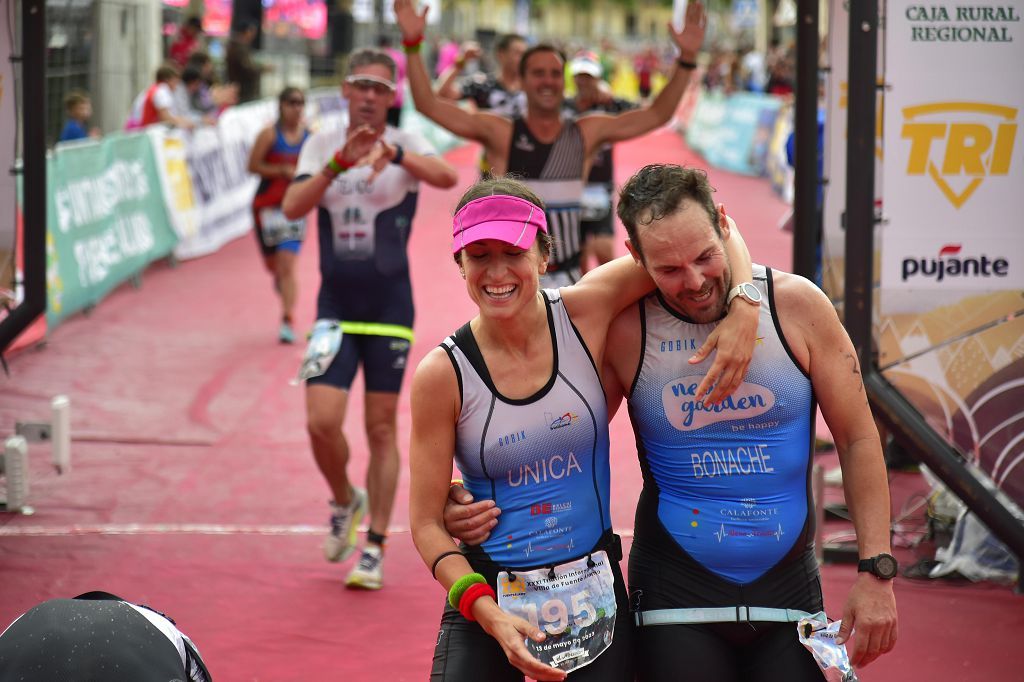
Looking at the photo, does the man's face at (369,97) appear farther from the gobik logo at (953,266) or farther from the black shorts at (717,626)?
the black shorts at (717,626)

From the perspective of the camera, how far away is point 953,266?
5184 mm

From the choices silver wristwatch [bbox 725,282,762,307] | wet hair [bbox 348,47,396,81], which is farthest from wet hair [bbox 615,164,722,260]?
wet hair [bbox 348,47,396,81]

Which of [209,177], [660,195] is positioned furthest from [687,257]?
[209,177]

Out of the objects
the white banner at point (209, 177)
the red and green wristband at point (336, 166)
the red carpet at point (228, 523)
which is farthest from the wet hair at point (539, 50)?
the white banner at point (209, 177)

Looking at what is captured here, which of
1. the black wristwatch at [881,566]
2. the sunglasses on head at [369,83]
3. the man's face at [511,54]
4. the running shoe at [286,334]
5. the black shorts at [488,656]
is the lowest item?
the running shoe at [286,334]

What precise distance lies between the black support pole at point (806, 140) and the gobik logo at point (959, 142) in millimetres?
633

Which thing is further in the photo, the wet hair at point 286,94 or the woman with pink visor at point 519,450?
the wet hair at point 286,94

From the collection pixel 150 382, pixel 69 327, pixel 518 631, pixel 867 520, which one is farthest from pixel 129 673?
pixel 69 327

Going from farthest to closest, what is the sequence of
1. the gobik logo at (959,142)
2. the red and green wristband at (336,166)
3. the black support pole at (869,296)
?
the red and green wristband at (336,166)
the gobik logo at (959,142)
the black support pole at (869,296)

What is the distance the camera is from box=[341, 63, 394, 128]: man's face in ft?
18.7

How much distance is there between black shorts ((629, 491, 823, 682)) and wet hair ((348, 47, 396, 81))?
10.3 ft

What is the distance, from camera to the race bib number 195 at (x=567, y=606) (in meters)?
3.05

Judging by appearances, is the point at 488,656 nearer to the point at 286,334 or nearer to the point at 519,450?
the point at 519,450

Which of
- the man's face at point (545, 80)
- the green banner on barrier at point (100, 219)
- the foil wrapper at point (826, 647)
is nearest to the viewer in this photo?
the foil wrapper at point (826, 647)
